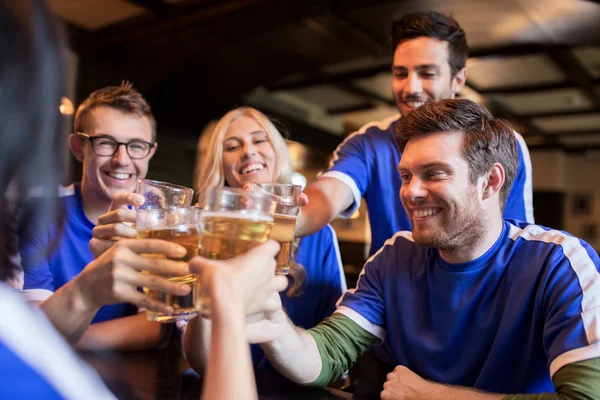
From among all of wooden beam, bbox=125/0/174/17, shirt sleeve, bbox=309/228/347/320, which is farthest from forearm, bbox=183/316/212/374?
wooden beam, bbox=125/0/174/17

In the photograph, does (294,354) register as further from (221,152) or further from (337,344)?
(221,152)

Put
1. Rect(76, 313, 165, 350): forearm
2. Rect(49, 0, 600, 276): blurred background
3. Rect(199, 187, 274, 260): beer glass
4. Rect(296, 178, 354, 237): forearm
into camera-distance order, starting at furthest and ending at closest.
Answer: Rect(49, 0, 600, 276): blurred background < Rect(296, 178, 354, 237): forearm < Rect(76, 313, 165, 350): forearm < Rect(199, 187, 274, 260): beer glass

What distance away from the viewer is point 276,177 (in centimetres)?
215

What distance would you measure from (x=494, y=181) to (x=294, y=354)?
28.6 inches

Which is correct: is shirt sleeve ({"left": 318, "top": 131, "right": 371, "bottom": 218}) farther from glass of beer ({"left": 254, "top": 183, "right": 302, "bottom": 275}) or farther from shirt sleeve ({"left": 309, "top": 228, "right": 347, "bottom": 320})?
glass of beer ({"left": 254, "top": 183, "right": 302, "bottom": 275})

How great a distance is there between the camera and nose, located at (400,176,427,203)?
54.8 inches

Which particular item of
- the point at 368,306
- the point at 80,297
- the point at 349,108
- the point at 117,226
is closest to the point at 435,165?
the point at 368,306

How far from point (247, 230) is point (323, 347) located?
25.1 inches

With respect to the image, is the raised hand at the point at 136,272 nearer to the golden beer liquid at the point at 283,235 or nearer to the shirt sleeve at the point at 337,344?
the golden beer liquid at the point at 283,235

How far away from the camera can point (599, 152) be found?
11.6m

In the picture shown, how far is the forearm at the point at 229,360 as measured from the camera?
0.71 metres

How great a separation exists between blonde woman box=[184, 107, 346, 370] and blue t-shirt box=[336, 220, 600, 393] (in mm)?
333

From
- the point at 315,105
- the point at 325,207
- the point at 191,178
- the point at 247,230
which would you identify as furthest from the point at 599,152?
the point at 247,230

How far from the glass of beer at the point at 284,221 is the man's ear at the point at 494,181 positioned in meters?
0.57
